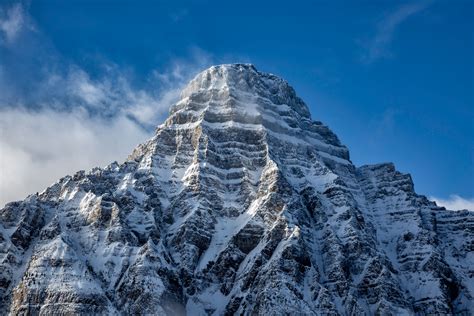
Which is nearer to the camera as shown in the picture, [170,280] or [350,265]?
[170,280]

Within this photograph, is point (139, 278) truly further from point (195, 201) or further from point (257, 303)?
point (195, 201)

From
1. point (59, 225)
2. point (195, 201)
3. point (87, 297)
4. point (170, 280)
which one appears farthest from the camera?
point (195, 201)

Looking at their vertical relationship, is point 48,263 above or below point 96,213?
below

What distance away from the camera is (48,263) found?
162125 millimetres

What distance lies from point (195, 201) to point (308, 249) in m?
37.2

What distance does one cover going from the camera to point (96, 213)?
607 ft

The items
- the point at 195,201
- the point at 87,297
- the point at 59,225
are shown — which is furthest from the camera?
the point at 195,201

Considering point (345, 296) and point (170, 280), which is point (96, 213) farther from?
point (345, 296)

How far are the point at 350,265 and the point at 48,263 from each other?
81.1 meters

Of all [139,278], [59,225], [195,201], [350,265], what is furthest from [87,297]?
[350,265]

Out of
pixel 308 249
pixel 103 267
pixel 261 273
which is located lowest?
pixel 103 267

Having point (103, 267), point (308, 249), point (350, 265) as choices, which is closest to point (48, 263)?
point (103, 267)

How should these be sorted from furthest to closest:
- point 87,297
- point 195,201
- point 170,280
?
point 195,201
point 170,280
point 87,297

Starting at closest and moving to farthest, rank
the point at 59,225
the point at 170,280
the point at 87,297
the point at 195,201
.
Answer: the point at 87,297
the point at 170,280
the point at 59,225
the point at 195,201
